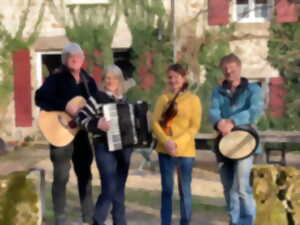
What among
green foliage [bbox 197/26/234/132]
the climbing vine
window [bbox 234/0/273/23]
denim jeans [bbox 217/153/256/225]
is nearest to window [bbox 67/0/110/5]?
the climbing vine

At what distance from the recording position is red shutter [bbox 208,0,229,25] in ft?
43.4

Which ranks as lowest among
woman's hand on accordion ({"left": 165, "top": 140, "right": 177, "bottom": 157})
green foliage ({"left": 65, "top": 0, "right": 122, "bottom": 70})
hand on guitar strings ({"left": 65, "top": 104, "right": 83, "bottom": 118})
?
woman's hand on accordion ({"left": 165, "top": 140, "right": 177, "bottom": 157})

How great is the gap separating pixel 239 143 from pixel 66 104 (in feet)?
5.01

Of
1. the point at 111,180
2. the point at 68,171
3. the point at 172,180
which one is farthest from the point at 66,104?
the point at 172,180

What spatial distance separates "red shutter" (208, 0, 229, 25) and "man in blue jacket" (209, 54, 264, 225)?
26.9 ft

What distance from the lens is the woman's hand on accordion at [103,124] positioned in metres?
5.01

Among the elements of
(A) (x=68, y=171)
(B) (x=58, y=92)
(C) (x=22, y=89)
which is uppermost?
(B) (x=58, y=92)

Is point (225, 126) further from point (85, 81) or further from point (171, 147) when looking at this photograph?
point (85, 81)

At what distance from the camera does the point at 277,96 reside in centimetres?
1310

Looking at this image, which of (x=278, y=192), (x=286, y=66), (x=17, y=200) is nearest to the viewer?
(x=278, y=192)

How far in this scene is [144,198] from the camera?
736 centimetres

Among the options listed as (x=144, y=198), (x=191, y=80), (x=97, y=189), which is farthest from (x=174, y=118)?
(x=191, y=80)

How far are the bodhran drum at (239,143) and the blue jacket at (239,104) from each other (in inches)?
3.1

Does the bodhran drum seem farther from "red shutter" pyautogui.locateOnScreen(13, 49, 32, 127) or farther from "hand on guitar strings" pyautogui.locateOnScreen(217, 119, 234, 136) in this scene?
"red shutter" pyautogui.locateOnScreen(13, 49, 32, 127)
